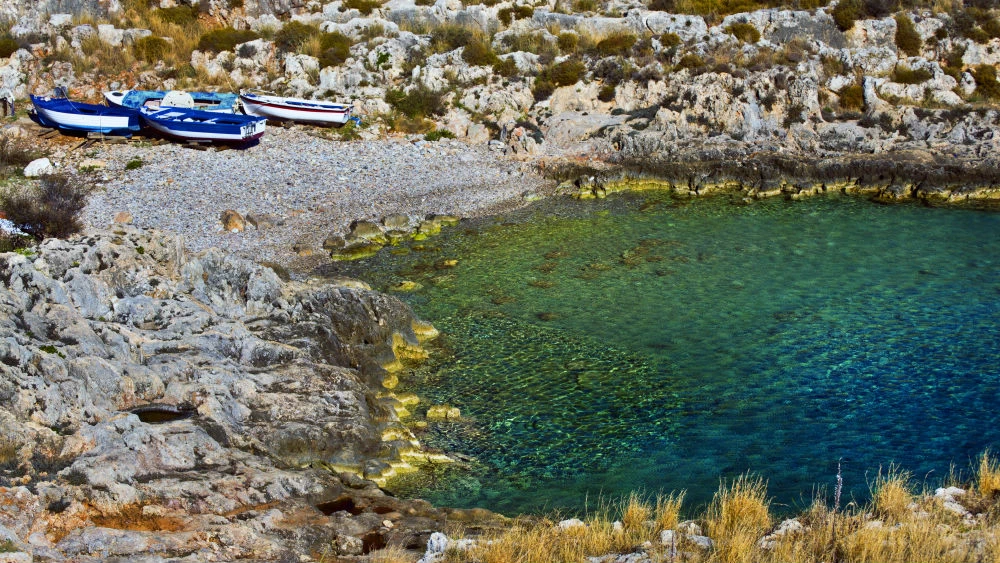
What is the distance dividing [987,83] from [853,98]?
641cm

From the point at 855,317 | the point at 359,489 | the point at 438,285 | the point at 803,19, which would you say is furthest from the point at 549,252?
the point at 803,19

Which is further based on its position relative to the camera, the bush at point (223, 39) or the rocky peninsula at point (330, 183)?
the bush at point (223, 39)

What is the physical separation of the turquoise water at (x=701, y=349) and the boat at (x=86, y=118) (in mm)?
15004

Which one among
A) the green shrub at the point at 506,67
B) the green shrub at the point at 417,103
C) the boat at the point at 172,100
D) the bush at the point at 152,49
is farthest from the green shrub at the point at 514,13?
the bush at the point at 152,49

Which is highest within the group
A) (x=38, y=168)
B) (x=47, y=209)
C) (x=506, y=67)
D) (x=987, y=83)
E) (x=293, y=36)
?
(x=987, y=83)

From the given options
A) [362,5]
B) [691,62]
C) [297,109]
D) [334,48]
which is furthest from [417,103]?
[691,62]

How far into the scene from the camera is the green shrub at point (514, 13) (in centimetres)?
4526

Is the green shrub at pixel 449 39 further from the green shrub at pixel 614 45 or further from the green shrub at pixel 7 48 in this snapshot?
the green shrub at pixel 7 48

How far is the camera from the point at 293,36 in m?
42.3

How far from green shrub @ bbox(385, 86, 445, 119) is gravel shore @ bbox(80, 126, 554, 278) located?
2.75 meters

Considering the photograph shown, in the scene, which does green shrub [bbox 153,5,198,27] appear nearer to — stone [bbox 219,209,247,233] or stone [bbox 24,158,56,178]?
stone [bbox 24,158,56,178]

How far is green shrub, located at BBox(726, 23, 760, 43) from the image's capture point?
4203 centimetres

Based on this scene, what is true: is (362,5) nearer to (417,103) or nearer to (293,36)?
(293,36)

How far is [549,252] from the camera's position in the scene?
990 inches
